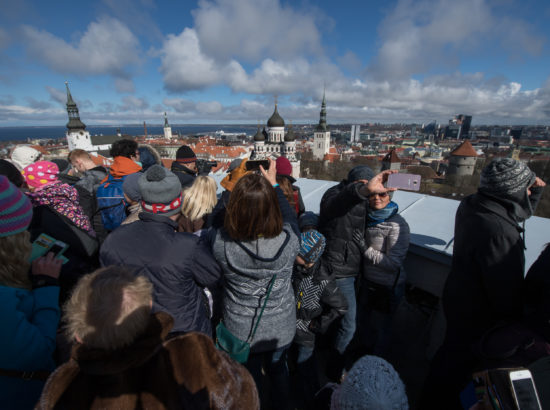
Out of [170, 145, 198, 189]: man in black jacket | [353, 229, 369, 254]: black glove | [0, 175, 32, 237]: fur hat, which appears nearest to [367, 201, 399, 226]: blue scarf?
[353, 229, 369, 254]: black glove

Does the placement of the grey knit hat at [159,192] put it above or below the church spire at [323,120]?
below

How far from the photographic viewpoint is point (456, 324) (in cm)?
165

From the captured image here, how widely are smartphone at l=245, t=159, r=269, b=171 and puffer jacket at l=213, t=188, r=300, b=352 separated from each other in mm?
503

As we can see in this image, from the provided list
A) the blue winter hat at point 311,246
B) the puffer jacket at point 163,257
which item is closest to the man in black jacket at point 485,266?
the blue winter hat at point 311,246

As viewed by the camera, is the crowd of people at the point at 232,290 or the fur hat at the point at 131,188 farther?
the fur hat at the point at 131,188

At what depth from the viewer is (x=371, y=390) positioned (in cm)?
92

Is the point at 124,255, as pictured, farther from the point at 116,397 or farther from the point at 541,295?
the point at 541,295

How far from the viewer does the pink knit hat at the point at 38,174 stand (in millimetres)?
2508

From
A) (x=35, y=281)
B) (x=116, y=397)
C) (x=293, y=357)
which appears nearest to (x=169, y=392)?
(x=116, y=397)

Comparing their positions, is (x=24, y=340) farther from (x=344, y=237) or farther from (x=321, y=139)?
(x=321, y=139)

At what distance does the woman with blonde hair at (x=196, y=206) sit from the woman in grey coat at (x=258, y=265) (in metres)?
0.91

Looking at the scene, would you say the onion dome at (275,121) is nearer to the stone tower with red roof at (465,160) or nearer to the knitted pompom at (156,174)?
the stone tower with red roof at (465,160)

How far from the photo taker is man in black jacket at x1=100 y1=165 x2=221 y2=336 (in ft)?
4.66

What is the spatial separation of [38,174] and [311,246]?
2.87m
